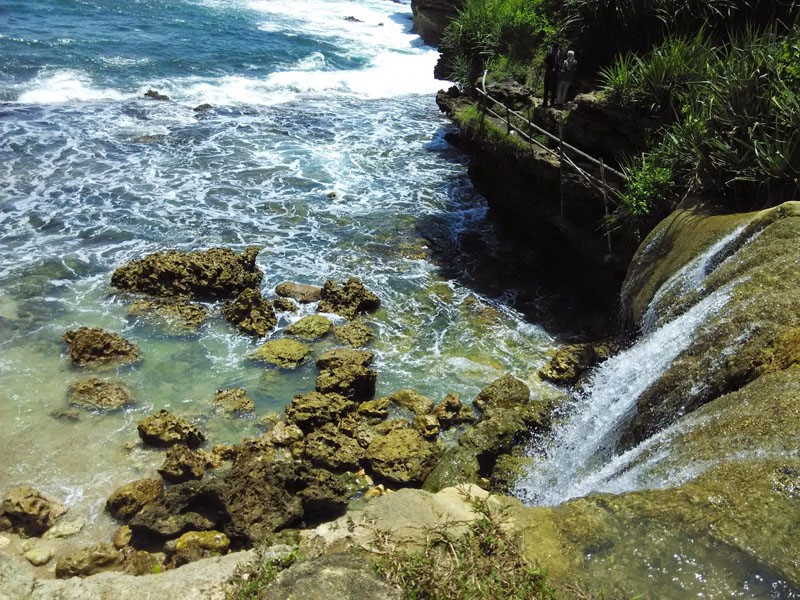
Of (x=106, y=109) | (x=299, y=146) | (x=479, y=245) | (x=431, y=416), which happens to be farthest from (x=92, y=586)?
(x=106, y=109)

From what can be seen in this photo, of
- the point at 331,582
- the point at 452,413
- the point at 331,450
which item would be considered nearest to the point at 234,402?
the point at 331,450

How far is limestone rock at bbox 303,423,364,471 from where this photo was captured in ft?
29.3

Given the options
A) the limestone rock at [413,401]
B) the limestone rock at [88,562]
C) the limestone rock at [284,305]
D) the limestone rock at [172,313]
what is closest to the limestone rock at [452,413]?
the limestone rock at [413,401]

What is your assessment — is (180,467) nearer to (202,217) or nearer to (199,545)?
(199,545)

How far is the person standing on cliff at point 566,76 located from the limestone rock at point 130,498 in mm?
11157

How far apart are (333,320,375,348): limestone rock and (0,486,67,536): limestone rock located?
5522 millimetres

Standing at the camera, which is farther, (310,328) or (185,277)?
(185,277)

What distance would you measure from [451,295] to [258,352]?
4428 mm

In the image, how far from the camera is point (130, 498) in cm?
801

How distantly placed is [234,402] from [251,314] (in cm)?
242

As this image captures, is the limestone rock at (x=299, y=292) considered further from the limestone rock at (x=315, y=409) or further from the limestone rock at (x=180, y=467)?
the limestone rock at (x=180, y=467)

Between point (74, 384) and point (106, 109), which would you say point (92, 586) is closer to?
point (74, 384)

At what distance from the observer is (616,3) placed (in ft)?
44.3

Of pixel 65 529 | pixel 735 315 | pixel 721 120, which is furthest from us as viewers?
pixel 721 120
